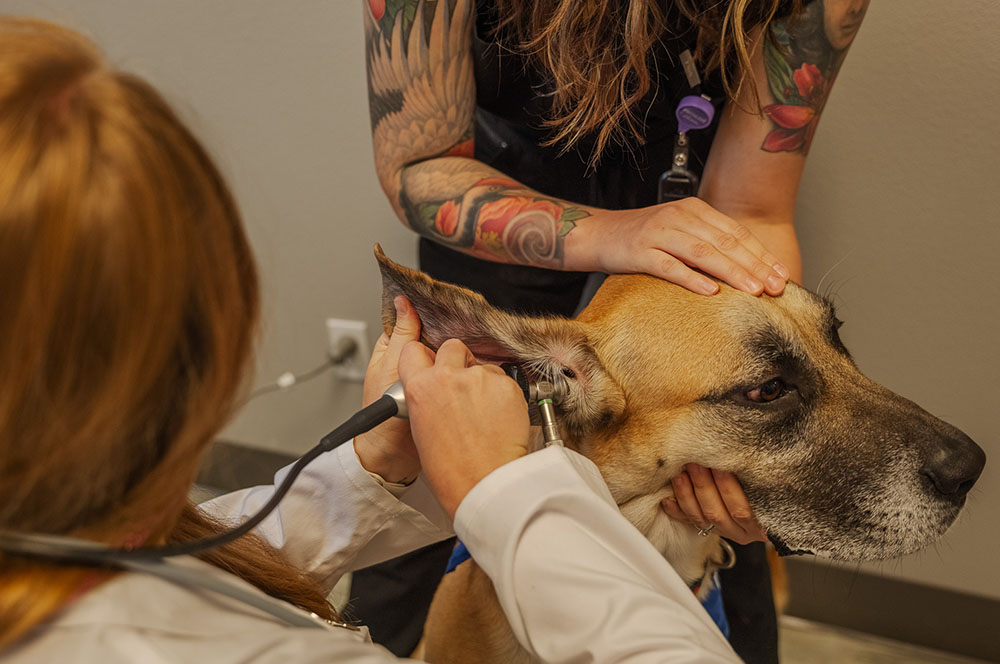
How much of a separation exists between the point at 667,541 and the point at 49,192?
Result: 0.90 metres

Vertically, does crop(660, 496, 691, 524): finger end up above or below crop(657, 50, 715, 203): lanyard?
below

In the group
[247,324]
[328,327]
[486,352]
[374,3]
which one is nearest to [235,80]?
[328,327]

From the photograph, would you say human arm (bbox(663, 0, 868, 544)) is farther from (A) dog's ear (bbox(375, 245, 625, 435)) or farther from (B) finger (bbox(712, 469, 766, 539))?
(A) dog's ear (bbox(375, 245, 625, 435))

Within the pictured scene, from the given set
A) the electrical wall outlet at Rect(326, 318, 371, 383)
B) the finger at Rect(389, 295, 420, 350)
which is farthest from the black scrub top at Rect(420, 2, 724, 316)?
the electrical wall outlet at Rect(326, 318, 371, 383)

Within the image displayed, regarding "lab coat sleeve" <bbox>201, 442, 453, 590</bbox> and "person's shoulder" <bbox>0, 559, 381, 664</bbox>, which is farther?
"lab coat sleeve" <bbox>201, 442, 453, 590</bbox>

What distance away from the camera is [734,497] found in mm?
984

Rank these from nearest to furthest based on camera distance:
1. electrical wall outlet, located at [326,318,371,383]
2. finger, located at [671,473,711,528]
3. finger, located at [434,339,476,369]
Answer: finger, located at [434,339,476,369] → finger, located at [671,473,711,528] → electrical wall outlet, located at [326,318,371,383]

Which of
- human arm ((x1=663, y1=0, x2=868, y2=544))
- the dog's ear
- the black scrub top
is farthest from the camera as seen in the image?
the black scrub top

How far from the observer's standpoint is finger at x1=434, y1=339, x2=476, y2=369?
794mm

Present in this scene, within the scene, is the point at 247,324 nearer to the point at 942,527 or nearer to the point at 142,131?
the point at 142,131

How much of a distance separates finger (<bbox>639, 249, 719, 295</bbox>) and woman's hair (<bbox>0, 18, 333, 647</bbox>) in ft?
1.88

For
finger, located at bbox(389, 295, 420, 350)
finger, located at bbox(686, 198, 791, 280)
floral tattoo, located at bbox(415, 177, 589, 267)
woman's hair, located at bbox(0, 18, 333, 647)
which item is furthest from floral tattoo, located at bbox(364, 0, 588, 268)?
woman's hair, located at bbox(0, 18, 333, 647)

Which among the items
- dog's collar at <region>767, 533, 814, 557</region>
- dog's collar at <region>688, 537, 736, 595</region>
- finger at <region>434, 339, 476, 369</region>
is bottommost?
dog's collar at <region>688, 537, 736, 595</region>

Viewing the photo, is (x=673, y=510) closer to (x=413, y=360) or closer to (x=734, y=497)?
(x=734, y=497)
